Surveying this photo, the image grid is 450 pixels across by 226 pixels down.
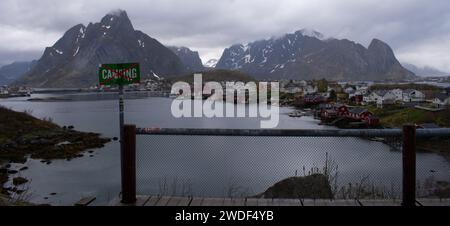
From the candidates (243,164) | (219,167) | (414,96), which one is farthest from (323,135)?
(414,96)

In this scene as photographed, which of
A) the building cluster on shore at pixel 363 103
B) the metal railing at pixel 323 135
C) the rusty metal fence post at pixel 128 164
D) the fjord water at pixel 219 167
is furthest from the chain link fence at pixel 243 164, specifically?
the building cluster on shore at pixel 363 103

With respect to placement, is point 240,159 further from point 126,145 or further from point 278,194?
point 126,145

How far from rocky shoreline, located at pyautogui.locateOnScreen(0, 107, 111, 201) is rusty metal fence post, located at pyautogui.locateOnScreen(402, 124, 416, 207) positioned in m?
26.7

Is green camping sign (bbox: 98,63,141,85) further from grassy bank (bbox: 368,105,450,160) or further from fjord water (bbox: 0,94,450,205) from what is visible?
grassy bank (bbox: 368,105,450,160)

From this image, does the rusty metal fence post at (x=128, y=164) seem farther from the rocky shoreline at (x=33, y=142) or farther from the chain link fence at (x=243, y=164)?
the rocky shoreline at (x=33, y=142)

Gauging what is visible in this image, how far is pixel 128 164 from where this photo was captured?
5875 mm

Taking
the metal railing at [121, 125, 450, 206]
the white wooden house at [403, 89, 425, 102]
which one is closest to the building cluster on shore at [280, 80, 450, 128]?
the white wooden house at [403, 89, 425, 102]

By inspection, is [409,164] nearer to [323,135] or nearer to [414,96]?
[323,135]

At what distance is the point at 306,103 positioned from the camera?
109 metres

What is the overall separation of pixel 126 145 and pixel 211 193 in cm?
1273

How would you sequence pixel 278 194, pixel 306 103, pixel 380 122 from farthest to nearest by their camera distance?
pixel 306 103, pixel 380 122, pixel 278 194

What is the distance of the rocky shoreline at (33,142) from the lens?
3604cm
